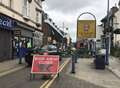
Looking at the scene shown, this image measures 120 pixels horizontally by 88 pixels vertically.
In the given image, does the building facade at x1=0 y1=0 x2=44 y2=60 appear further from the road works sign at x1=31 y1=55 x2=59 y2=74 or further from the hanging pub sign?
the road works sign at x1=31 y1=55 x2=59 y2=74

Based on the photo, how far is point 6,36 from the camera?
3791cm

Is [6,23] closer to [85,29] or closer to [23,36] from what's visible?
[85,29]

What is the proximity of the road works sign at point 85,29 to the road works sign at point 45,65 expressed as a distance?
9604 millimetres

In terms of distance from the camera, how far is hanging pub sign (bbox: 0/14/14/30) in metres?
34.9

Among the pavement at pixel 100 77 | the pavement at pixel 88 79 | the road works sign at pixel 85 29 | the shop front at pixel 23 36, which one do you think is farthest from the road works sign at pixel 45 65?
the shop front at pixel 23 36

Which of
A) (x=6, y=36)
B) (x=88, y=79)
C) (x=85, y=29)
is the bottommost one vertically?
(x=88, y=79)

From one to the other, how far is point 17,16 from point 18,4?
4.72 feet

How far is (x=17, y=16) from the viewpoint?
1673 inches

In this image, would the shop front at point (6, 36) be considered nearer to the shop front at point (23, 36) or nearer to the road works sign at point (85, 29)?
the shop front at point (23, 36)

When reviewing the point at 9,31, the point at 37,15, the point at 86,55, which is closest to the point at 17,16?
the point at 9,31

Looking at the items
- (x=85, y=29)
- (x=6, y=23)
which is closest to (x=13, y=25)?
(x=6, y=23)

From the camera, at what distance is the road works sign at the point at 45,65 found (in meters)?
20.3

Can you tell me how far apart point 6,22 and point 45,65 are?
1687 centimetres

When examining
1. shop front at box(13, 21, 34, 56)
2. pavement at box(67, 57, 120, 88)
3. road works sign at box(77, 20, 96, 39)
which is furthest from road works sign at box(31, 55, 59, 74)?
shop front at box(13, 21, 34, 56)
